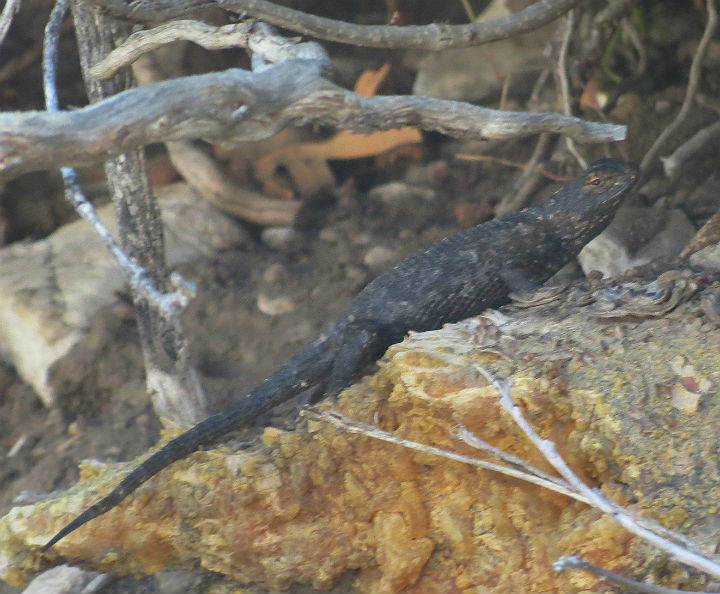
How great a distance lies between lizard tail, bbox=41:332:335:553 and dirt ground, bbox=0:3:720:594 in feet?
3.56

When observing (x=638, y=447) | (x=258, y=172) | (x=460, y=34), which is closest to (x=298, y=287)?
(x=258, y=172)

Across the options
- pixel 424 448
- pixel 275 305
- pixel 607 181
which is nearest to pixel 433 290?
pixel 607 181

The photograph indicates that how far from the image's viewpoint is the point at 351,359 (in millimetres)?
2969

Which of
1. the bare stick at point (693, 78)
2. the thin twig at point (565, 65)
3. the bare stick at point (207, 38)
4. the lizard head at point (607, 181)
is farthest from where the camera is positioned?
the thin twig at point (565, 65)

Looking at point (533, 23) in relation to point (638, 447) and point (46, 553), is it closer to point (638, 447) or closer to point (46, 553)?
point (638, 447)

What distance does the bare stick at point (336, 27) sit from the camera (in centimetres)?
275

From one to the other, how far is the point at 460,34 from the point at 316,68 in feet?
3.17

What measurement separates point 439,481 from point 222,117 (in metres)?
1.28

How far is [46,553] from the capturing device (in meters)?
2.62

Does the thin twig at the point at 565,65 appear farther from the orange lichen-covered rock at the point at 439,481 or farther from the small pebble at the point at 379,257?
the orange lichen-covered rock at the point at 439,481

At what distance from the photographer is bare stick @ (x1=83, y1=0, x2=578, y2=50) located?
275 centimetres

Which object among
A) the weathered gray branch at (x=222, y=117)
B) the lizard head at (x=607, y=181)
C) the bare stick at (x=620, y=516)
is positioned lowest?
the lizard head at (x=607, y=181)

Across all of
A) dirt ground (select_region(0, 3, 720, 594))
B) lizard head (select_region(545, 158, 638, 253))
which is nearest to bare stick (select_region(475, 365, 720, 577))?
lizard head (select_region(545, 158, 638, 253))

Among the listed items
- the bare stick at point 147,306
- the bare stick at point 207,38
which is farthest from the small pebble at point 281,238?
the bare stick at point 207,38
